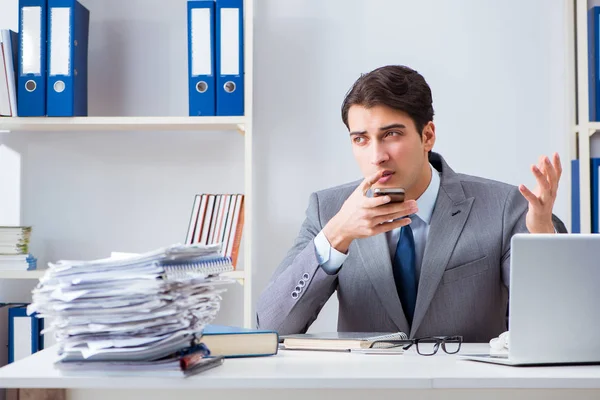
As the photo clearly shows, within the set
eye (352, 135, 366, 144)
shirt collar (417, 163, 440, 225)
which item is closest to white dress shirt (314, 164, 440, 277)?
shirt collar (417, 163, 440, 225)

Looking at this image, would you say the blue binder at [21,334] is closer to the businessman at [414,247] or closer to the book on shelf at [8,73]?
the book on shelf at [8,73]

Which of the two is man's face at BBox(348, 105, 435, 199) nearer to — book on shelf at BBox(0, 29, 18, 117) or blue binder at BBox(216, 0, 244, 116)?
blue binder at BBox(216, 0, 244, 116)

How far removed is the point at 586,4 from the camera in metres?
2.76

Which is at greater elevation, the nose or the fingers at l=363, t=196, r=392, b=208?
the nose

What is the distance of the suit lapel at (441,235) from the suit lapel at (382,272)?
45 mm

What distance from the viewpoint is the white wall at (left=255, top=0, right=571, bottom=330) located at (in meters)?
2.91

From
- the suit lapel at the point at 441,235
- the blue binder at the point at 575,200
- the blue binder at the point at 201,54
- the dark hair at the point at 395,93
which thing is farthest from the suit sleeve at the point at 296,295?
the blue binder at the point at 575,200

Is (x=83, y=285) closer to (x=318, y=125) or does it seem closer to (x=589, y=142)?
(x=318, y=125)

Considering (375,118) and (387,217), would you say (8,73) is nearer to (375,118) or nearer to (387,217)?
(375,118)

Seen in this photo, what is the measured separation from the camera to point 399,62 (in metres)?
2.93

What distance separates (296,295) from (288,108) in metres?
1.27

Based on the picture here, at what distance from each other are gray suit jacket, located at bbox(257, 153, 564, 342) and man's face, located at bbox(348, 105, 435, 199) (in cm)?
12

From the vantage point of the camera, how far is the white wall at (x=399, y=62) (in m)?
2.91

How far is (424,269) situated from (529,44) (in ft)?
4.51
